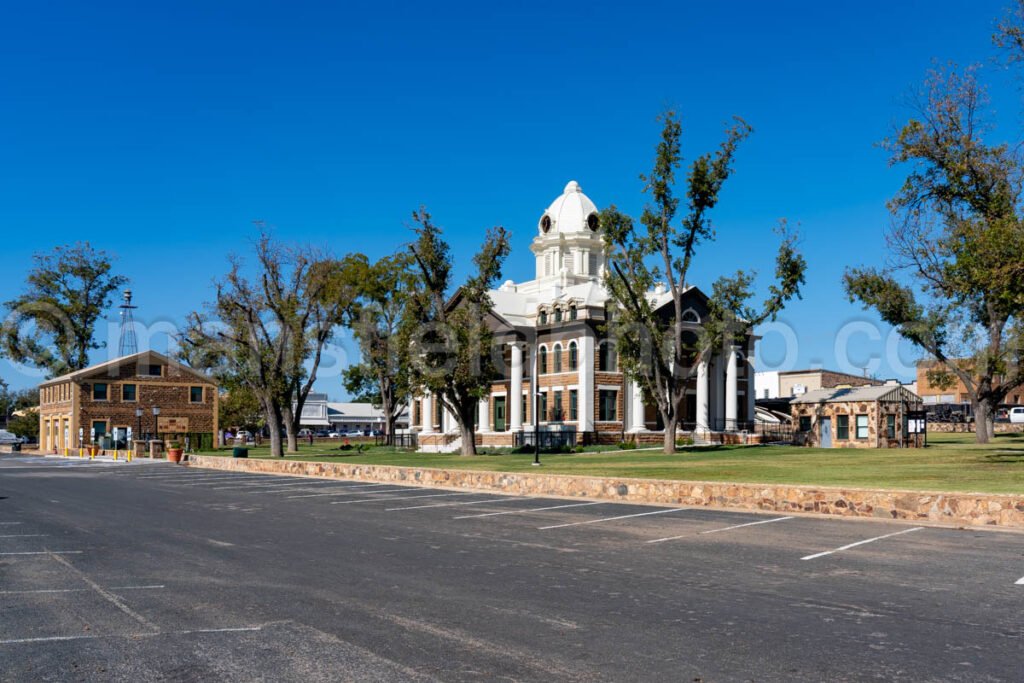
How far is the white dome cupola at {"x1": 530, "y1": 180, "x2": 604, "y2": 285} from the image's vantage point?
71250mm

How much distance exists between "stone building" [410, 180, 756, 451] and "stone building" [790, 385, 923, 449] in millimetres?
6322

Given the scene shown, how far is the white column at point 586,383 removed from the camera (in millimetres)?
56562

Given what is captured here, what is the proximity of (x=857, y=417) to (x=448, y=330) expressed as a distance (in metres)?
22.5

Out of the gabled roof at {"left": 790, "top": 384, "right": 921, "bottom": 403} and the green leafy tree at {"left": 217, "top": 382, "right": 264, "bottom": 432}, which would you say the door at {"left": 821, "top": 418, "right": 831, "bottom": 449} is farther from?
the green leafy tree at {"left": 217, "top": 382, "right": 264, "bottom": 432}

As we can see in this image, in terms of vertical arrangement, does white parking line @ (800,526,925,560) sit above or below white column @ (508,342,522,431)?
below

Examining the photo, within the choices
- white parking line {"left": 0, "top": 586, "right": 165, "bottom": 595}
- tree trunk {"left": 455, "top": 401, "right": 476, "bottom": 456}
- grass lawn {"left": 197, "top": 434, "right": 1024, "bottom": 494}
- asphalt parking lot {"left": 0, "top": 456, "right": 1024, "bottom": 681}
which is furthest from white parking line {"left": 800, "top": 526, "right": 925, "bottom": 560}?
tree trunk {"left": 455, "top": 401, "right": 476, "bottom": 456}

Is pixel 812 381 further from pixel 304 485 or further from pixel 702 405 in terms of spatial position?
pixel 304 485

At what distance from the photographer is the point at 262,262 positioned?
5331 cm

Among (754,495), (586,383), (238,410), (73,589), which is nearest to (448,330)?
(586,383)

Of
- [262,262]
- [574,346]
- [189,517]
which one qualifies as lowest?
[189,517]

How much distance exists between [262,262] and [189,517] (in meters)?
35.1

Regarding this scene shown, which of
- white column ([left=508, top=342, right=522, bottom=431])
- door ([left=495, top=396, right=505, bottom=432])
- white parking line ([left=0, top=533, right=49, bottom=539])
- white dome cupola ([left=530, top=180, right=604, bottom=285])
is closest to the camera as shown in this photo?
white parking line ([left=0, top=533, right=49, bottom=539])

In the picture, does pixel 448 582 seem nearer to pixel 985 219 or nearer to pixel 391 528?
pixel 391 528

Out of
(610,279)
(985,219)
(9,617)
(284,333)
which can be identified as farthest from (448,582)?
(284,333)
